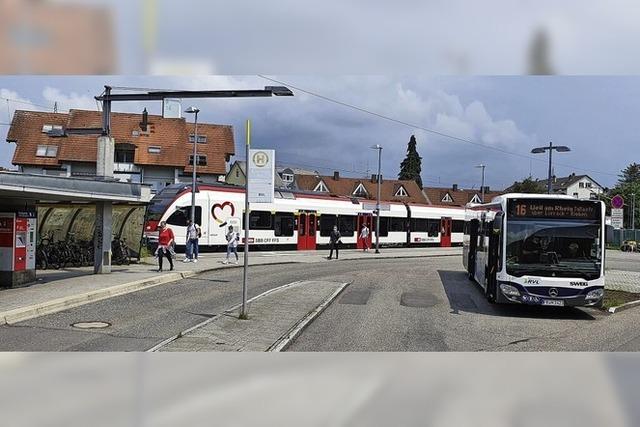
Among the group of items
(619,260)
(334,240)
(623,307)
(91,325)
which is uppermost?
(334,240)

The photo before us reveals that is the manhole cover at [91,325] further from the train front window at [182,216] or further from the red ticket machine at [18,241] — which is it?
the red ticket machine at [18,241]

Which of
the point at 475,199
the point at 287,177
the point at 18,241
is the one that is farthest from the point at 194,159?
the point at 18,241

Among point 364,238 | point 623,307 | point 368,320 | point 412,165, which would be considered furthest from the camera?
point 364,238

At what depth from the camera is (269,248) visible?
5879 millimetres

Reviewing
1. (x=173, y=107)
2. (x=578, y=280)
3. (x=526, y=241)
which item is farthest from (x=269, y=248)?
(x=578, y=280)

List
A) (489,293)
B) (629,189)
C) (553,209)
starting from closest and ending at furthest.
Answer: (629,189) < (489,293) < (553,209)

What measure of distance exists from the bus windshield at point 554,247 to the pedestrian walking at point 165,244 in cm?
317

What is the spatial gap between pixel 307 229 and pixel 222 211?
0.84 m

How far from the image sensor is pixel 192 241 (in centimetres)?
580

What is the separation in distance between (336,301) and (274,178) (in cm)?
118

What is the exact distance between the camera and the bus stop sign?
17.2 feet

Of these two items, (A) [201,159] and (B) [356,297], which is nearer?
(A) [201,159]

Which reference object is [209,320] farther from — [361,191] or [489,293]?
[489,293]

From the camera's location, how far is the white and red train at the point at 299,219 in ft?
17.6
